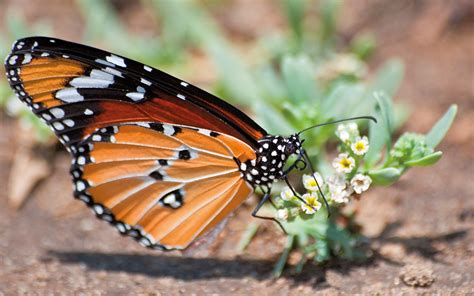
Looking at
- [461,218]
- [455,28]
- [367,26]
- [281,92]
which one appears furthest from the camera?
[367,26]

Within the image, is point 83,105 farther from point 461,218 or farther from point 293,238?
point 461,218

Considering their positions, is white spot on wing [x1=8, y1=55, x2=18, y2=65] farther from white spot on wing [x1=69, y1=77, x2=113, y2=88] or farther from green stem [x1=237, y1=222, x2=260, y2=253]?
green stem [x1=237, y1=222, x2=260, y2=253]

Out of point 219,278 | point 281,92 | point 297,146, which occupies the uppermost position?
point 281,92

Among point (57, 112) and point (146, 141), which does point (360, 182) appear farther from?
point (57, 112)

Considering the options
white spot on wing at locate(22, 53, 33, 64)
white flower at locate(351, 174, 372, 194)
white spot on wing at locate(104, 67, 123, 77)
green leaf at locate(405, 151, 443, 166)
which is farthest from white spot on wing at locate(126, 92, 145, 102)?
green leaf at locate(405, 151, 443, 166)

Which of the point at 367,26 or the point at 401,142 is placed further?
the point at 367,26

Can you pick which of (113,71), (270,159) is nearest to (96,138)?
(113,71)

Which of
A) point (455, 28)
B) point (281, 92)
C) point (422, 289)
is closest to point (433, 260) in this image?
point (422, 289)
